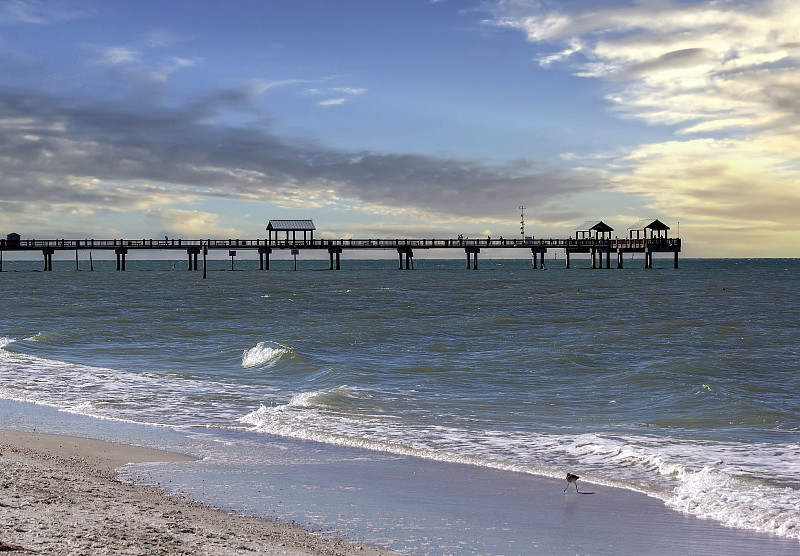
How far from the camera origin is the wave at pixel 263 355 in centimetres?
1962

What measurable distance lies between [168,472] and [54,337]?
63.4 ft

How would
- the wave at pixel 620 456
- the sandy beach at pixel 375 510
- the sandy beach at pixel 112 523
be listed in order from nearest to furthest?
the sandy beach at pixel 112 523, the sandy beach at pixel 375 510, the wave at pixel 620 456

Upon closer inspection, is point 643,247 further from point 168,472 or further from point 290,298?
point 168,472

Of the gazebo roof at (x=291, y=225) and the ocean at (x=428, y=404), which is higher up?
the gazebo roof at (x=291, y=225)

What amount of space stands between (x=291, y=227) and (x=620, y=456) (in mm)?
93517

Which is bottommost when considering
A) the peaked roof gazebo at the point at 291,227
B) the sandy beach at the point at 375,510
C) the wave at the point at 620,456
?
the wave at the point at 620,456

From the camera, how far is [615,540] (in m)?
6.58

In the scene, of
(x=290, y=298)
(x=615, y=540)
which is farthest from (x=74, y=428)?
(x=290, y=298)

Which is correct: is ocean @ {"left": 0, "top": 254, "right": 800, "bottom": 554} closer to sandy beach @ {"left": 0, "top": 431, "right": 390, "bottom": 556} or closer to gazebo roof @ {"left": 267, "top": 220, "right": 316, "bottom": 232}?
sandy beach @ {"left": 0, "top": 431, "right": 390, "bottom": 556}

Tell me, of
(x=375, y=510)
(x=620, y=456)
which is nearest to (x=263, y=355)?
(x=620, y=456)

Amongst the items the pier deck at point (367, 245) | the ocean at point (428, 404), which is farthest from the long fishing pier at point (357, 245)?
the ocean at point (428, 404)

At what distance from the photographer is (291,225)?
102 m

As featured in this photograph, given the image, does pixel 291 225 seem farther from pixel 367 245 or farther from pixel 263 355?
pixel 263 355

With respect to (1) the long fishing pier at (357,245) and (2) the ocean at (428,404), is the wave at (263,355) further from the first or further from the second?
(1) the long fishing pier at (357,245)
